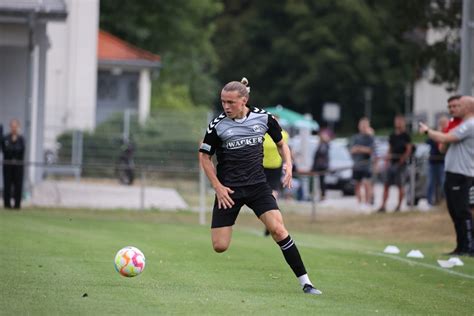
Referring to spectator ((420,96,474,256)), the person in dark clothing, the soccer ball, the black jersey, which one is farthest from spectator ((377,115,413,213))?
the soccer ball

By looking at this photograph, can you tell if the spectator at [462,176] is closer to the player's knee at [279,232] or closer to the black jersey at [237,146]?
the black jersey at [237,146]

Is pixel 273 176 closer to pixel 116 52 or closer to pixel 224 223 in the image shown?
pixel 224 223

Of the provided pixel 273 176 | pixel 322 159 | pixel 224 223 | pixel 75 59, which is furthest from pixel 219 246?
pixel 75 59

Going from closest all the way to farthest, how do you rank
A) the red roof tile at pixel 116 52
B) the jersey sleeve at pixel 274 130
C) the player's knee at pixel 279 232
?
the player's knee at pixel 279 232, the jersey sleeve at pixel 274 130, the red roof tile at pixel 116 52

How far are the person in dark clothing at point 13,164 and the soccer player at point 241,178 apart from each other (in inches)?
548

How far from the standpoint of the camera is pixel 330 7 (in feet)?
269

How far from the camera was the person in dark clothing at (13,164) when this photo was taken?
2456 cm

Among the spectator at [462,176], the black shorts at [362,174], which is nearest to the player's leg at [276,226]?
the spectator at [462,176]

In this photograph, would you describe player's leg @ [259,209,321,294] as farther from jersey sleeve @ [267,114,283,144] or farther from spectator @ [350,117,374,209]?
spectator @ [350,117,374,209]

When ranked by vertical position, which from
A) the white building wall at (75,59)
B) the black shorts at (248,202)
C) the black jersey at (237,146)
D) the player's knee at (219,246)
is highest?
the white building wall at (75,59)

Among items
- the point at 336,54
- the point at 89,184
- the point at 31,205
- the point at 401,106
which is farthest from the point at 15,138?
the point at 401,106

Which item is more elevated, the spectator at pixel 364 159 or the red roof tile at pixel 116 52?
the red roof tile at pixel 116 52

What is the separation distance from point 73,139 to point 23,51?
20.6 ft

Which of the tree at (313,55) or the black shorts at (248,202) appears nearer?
the black shorts at (248,202)
